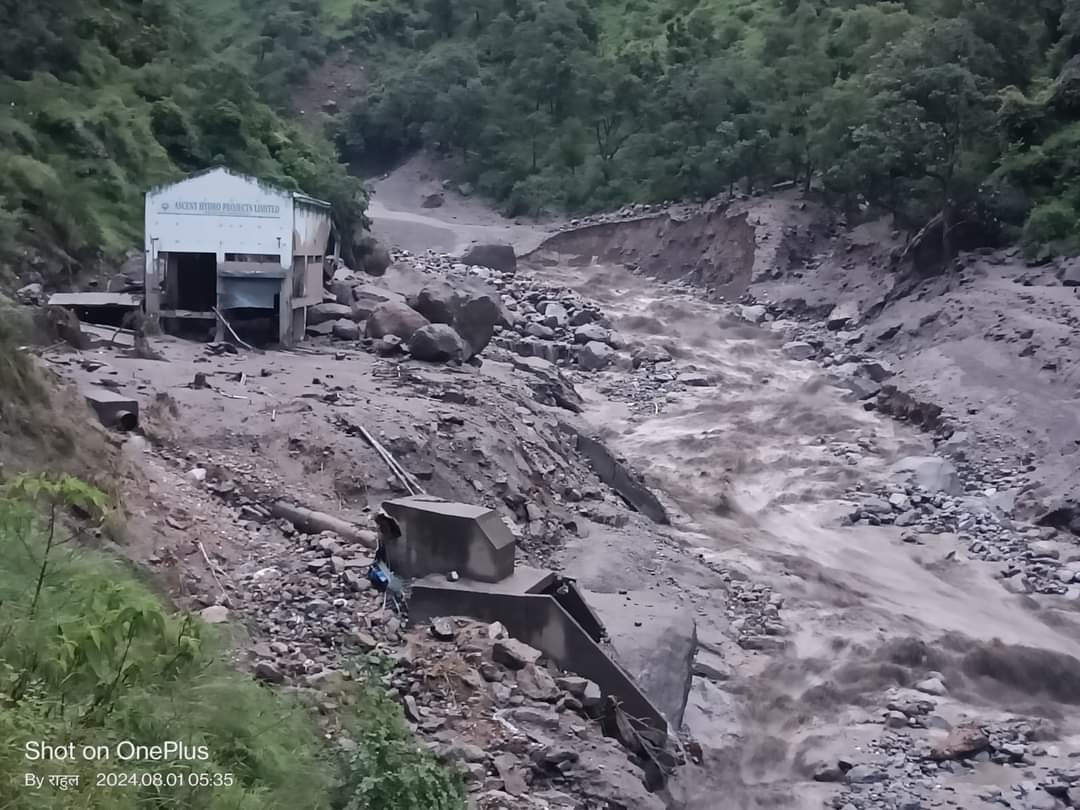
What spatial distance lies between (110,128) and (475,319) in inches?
456

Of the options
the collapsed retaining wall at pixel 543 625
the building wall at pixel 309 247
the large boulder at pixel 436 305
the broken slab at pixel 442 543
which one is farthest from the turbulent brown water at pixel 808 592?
the building wall at pixel 309 247

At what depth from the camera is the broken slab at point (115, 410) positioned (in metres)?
11.7

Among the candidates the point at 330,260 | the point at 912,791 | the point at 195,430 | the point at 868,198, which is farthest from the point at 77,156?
the point at 912,791

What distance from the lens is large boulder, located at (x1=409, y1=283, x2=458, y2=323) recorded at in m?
21.2

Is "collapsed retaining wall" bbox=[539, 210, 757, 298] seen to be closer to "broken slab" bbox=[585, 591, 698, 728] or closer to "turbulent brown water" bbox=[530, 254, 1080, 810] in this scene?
"turbulent brown water" bbox=[530, 254, 1080, 810]

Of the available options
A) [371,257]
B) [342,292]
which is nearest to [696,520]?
[342,292]

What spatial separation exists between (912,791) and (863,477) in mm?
10649

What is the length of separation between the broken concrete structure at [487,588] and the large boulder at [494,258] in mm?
26739

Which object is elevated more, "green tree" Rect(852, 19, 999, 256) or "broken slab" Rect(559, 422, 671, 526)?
"green tree" Rect(852, 19, 999, 256)

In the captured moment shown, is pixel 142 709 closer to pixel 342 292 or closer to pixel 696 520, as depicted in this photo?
pixel 696 520

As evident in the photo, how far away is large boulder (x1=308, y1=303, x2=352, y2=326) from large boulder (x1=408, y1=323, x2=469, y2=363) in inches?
103
